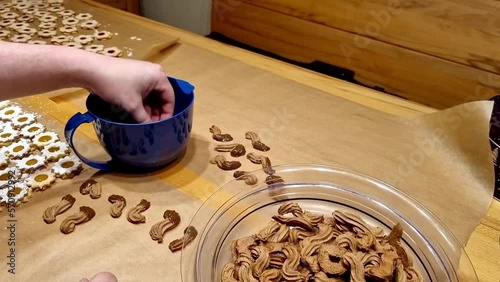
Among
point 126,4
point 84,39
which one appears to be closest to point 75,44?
point 84,39

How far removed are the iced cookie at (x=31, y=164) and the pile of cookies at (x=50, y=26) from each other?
0.39 meters

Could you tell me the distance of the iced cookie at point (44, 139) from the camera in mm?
753

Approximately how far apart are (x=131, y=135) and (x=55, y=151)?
0.60 feet

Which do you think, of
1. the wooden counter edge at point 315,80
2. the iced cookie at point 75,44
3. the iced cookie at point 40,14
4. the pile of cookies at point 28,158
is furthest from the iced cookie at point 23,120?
the iced cookie at point 40,14

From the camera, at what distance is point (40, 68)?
61cm

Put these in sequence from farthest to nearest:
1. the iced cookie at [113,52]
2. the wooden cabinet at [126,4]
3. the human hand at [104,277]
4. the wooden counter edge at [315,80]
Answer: the wooden cabinet at [126,4], the iced cookie at [113,52], the wooden counter edge at [315,80], the human hand at [104,277]

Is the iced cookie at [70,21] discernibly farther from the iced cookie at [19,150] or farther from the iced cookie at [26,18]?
the iced cookie at [19,150]

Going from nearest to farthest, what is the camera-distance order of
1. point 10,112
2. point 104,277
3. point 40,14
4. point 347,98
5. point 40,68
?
point 104,277 < point 40,68 < point 10,112 < point 347,98 < point 40,14

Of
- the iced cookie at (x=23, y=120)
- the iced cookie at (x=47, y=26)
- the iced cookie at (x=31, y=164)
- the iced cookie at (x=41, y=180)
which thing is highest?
the iced cookie at (x=47, y=26)

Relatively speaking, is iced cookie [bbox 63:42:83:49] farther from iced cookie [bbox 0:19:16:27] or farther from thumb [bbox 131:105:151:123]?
thumb [bbox 131:105:151:123]

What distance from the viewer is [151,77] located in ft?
2.14

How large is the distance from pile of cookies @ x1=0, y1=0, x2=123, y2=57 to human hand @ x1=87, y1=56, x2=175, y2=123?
429mm

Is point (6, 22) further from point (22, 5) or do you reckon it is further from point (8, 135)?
point (8, 135)

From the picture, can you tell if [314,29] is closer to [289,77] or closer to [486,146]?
[289,77]
